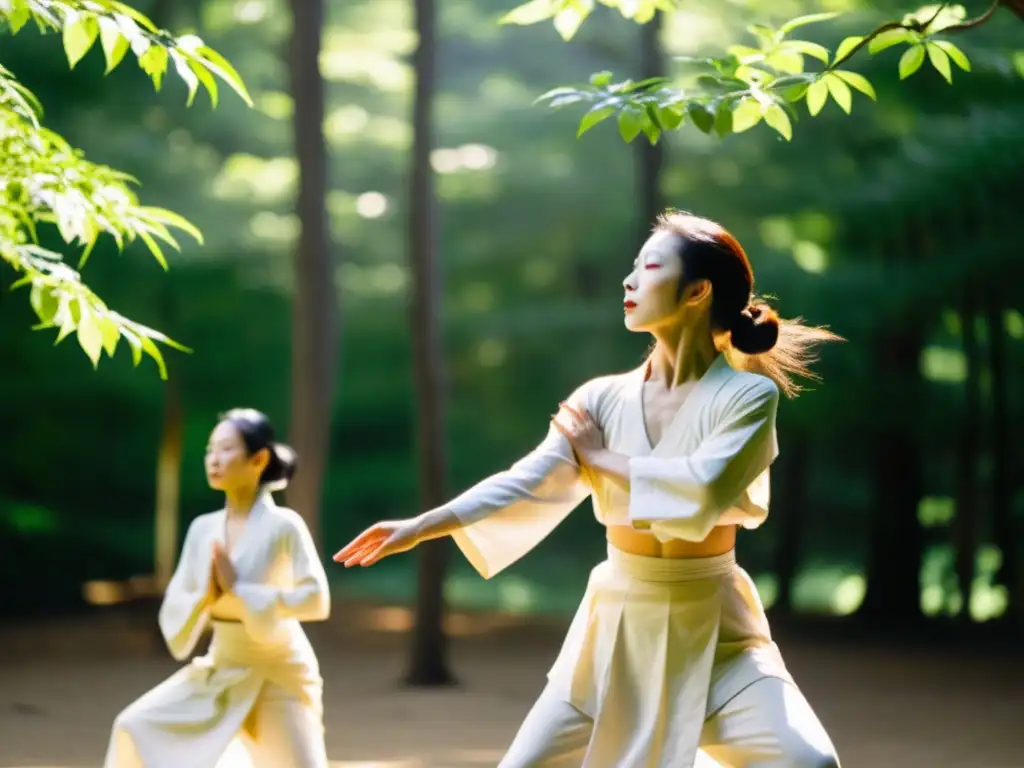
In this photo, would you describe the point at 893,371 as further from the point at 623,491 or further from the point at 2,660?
the point at 623,491

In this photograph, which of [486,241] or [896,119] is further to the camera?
[486,241]

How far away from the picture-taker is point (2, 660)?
41.0ft

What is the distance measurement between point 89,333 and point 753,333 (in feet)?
5.44

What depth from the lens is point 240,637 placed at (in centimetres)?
508

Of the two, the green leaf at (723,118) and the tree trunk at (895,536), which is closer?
the green leaf at (723,118)

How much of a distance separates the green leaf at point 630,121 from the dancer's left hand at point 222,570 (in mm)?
2258

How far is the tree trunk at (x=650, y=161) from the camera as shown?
11.8m

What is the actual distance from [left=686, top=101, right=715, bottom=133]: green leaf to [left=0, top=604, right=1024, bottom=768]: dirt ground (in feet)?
15.9

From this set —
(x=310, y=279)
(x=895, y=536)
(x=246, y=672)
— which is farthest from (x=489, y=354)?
(x=246, y=672)

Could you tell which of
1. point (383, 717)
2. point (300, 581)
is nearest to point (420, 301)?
point (383, 717)

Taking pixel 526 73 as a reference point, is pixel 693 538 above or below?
below

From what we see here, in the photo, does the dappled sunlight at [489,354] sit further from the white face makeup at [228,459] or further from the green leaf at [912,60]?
the green leaf at [912,60]

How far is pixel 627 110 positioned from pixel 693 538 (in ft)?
4.20

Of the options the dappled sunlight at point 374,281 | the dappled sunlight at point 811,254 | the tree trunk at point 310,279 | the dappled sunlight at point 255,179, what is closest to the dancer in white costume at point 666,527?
the tree trunk at point 310,279
